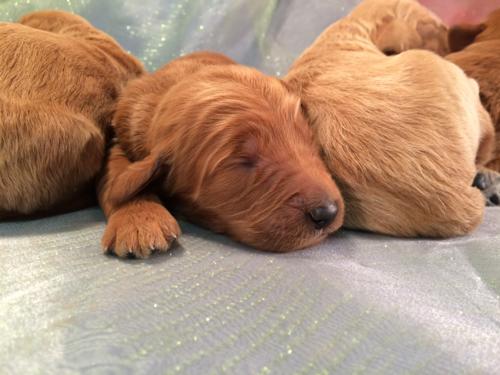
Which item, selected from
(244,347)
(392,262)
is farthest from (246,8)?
(244,347)

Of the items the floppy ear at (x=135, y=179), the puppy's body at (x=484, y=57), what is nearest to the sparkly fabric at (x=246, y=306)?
the floppy ear at (x=135, y=179)

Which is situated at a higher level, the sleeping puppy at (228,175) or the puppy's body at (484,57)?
the puppy's body at (484,57)

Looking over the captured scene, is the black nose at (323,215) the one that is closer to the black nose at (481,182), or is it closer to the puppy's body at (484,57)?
the black nose at (481,182)

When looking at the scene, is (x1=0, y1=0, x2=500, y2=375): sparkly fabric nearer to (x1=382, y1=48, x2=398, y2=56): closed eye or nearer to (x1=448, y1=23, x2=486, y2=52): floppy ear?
(x1=382, y1=48, x2=398, y2=56): closed eye

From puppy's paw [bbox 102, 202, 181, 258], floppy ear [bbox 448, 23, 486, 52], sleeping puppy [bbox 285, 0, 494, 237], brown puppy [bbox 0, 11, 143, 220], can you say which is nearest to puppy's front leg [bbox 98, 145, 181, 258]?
puppy's paw [bbox 102, 202, 181, 258]

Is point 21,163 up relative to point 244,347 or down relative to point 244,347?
down

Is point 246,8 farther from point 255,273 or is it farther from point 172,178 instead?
point 255,273

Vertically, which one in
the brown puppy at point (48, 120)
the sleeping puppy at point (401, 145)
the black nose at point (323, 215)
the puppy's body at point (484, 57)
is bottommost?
the brown puppy at point (48, 120)
